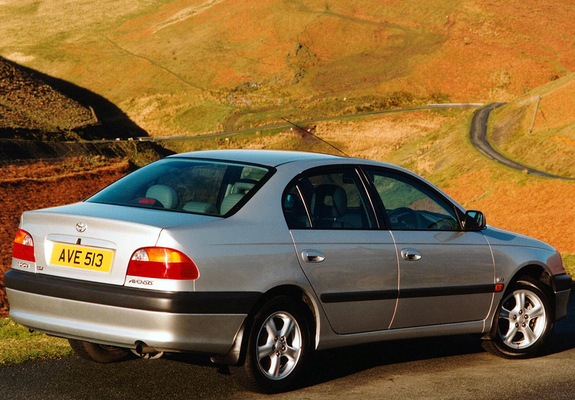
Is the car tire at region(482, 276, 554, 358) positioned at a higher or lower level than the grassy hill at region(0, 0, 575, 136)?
lower

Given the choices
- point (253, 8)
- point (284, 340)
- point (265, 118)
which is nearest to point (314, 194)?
point (284, 340)

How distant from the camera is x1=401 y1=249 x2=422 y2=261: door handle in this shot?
6.34m

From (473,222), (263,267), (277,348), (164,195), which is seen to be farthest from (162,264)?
(473,222)

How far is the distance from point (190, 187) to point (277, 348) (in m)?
1.33

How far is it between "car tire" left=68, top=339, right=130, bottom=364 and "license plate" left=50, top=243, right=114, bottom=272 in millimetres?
1099

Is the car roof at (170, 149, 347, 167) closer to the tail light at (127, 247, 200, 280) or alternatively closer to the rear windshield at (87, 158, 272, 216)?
the rear windshield at (87, 158, 272, 216)

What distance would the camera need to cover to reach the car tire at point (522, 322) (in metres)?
7.21

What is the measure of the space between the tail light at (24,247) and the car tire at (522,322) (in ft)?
12.8

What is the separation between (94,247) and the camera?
5312 mm

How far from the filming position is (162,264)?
5098mm

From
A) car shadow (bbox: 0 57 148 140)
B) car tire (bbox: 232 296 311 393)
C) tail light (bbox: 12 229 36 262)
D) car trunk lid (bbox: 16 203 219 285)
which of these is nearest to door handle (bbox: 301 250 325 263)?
car tire (bbox: 232 296 311 393)

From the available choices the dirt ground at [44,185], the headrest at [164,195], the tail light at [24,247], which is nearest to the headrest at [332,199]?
the headrest at [164,195]

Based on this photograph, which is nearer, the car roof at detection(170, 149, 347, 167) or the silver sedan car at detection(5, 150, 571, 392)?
the silver sedan car at detection(5, 150, 571, 392)

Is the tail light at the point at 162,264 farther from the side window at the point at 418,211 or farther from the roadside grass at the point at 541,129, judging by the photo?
the roadside grass at the point at 541,129
